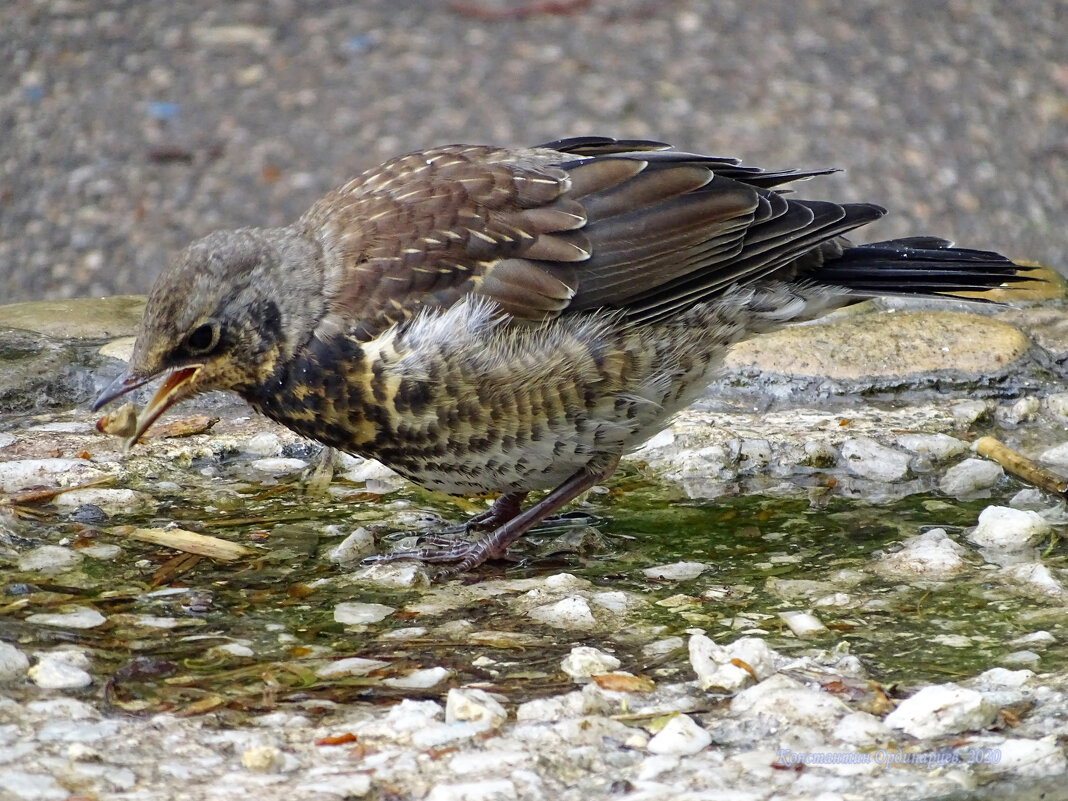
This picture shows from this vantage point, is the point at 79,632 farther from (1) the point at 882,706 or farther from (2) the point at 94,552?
(1) the point at 882,706

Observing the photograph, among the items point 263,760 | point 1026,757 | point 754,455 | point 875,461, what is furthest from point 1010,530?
point 263,760

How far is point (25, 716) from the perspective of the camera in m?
2.78

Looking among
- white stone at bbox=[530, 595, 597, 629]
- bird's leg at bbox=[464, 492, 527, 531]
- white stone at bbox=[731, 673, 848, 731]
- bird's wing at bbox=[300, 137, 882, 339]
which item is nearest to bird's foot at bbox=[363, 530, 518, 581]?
bird's leg at bbox=[464, 492, 527, 531]

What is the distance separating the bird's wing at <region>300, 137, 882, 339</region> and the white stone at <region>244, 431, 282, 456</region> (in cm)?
72

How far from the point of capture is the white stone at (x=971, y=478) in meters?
4.17

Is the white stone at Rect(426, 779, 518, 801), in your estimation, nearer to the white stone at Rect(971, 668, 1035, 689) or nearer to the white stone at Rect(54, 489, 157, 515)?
the white stone at Rect(971, 668, 1035, 689)

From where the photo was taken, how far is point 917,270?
14.2ft

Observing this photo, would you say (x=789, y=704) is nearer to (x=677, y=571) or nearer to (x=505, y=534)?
(x=677, y=571)

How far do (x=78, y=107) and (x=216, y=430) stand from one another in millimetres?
5325

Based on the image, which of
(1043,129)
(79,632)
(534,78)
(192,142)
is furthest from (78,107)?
(79,632)

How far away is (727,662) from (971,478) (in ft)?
4.78

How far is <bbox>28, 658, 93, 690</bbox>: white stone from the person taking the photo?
2.92 m

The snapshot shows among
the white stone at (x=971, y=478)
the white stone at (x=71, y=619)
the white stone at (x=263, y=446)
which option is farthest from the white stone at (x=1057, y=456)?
the white stone at (x=71, y=619)

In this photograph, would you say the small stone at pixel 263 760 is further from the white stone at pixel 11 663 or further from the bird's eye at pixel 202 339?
the bird's eye at pixel 202 339
